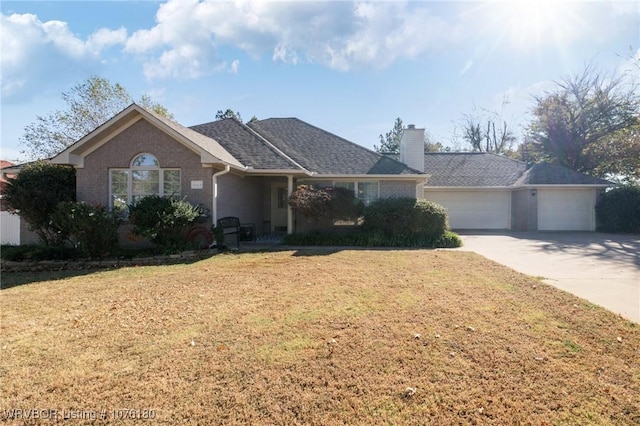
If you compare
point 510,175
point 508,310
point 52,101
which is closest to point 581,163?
point 510,175

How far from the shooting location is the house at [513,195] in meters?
Answer: 18.8

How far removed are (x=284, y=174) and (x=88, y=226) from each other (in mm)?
6798

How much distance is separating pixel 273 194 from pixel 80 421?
14841mm

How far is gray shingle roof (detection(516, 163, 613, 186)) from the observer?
61.0 feet

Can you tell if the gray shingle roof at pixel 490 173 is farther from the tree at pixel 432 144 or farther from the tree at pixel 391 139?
the tree at pixel 391 139

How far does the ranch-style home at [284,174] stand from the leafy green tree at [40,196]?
58 cm

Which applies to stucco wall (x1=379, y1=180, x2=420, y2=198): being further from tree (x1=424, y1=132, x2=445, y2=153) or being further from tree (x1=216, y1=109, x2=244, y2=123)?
tree (x1=216, y1=109, x2=244, y2=123)

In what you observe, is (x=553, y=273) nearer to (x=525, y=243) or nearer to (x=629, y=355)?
(x=629, y=355)

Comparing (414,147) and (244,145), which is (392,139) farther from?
(244,145)

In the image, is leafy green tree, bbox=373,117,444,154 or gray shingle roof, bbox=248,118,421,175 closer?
gray shingle roof, bbox=248,118,421,175

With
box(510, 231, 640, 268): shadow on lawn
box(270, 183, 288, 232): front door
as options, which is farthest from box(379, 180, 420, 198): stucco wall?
box(510, 231, 640, 268): shadow on lawn

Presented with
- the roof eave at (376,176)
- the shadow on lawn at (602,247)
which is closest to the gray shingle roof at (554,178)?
the shadow on lawn at (602,247)

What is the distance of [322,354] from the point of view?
3.50 meters

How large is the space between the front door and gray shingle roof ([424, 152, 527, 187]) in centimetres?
957
